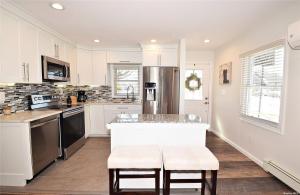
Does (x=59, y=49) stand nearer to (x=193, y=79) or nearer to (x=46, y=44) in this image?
(x=46, y=44)

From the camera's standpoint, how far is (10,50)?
7.65 feet

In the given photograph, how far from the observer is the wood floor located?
84.5 inches

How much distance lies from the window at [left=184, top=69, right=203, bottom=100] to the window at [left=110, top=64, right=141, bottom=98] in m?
1.47

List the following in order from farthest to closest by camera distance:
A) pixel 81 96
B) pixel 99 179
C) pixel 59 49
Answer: pixel 81 96 → pixel 59 49 → pixel 99 179

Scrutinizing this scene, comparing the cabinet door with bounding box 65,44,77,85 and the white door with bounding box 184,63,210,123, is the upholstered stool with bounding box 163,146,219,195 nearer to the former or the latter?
the cabinet door with bounding box 65,44,77,85

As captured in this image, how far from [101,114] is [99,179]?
2.14 meters

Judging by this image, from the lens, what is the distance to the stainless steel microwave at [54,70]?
2982mm

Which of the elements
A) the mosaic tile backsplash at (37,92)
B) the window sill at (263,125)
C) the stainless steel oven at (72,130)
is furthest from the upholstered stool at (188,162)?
the mosaic tile backsplash at (37,92)

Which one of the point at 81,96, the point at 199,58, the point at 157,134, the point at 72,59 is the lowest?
the point at 157,134

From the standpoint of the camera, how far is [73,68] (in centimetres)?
417

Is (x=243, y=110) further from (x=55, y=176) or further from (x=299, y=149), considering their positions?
(x=55, y=176)

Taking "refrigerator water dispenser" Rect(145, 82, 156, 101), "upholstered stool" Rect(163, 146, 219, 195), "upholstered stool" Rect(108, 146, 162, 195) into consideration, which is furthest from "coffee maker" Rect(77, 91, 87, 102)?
"upholstered stool" Rect(163, 146, 219, 195)

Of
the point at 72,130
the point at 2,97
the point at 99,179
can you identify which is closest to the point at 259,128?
the point at 99,179

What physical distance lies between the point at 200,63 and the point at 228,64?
1065 mm
